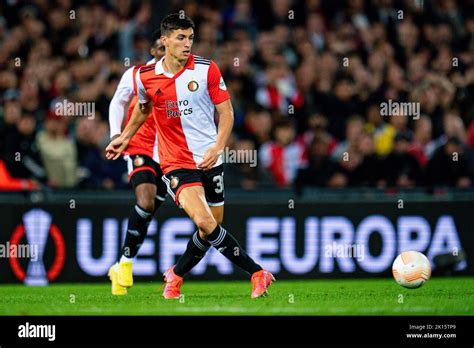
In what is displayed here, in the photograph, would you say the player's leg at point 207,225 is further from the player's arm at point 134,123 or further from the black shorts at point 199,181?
the player's arm at point 134,123

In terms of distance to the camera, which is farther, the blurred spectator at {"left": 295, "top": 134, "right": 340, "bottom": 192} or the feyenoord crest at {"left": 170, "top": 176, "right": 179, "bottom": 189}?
the blurred spectator at {"left": 295, "top": 134, "right": 340, "bottom": 192}

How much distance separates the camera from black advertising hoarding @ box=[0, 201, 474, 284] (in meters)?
12.7

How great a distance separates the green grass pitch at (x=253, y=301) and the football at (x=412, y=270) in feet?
0.50

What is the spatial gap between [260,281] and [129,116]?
2.18m

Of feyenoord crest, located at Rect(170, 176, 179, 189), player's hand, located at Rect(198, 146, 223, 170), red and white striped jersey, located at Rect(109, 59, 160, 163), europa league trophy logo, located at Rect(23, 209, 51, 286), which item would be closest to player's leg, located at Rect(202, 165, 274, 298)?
feyenoord crest, located at Rect(170, 176, 179, 189)

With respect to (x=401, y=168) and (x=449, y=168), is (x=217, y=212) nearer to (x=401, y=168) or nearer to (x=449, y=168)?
(x=401, y=168)

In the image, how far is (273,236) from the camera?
1291 centimetres

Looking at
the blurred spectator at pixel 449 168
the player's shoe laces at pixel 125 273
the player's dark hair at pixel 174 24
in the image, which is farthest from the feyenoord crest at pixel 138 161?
the blurred spectator at pixel 449 168

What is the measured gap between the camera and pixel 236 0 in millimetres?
16547

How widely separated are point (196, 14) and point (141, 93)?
6.48 meters

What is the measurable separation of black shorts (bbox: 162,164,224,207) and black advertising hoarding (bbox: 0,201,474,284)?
3.09 m

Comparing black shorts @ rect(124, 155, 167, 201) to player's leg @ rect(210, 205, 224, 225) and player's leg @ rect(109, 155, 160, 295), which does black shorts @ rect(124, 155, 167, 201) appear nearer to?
player's leg @ rect(109, 155, 160, 295)

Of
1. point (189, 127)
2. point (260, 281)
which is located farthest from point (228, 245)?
point (189, 127)
